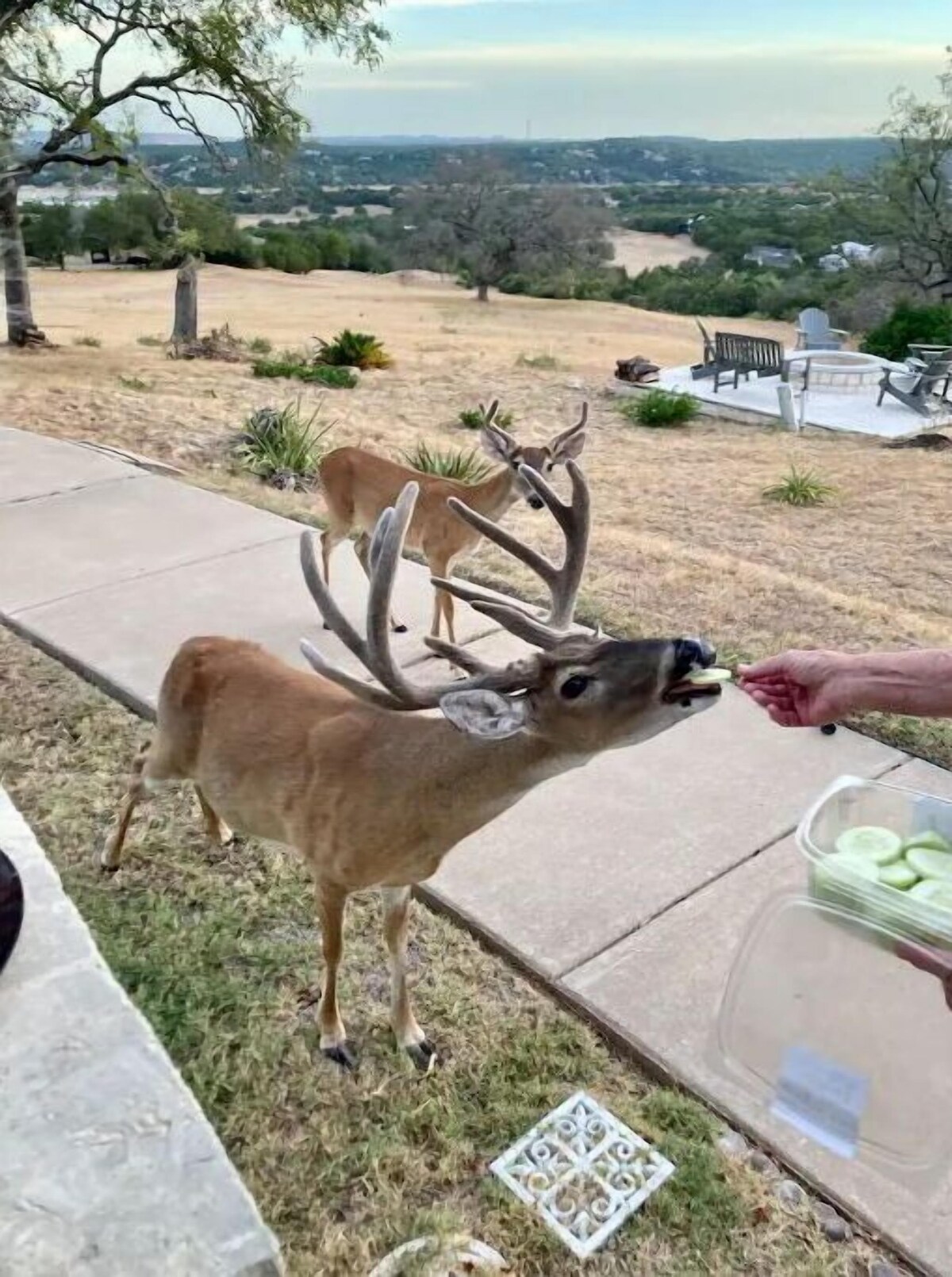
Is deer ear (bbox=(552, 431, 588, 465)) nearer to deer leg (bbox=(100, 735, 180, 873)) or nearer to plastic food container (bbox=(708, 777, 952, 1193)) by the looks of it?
deer leg (bbox=(100, 735, 180, 873))

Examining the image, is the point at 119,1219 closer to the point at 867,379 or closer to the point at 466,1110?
the point at 466,1110

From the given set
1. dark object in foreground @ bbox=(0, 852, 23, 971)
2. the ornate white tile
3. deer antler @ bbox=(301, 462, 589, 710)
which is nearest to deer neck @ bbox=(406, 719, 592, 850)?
deer antler @ bbox=(301, 462, 589, 710)

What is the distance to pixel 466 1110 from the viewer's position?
9.94 ft

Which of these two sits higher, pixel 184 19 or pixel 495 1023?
pixel 184 19

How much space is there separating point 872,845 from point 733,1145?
86 cm

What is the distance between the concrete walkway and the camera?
3234 millimetres

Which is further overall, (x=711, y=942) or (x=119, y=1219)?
(x=711, y=942)

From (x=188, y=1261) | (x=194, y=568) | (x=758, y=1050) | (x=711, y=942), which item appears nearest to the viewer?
(x=188, y=1261)

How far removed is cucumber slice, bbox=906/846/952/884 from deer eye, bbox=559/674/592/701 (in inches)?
36.4

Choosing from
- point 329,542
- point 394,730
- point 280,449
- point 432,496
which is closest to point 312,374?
point 280,449

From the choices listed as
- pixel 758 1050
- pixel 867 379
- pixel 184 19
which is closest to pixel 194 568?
pixel 758 1050

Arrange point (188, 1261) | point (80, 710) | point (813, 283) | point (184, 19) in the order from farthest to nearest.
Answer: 1. point (813, 283)
2. point (184, 19)
3. point (80, 710)
4. point (188, 1261)

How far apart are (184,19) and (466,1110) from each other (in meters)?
14.7

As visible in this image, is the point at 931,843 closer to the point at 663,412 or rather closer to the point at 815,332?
the point at 663,412
